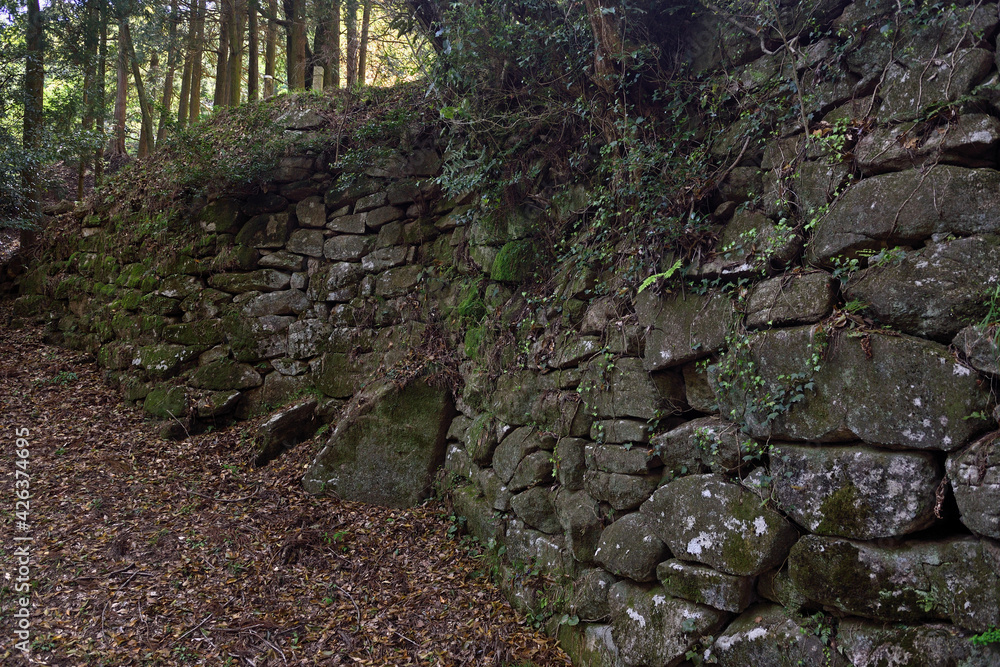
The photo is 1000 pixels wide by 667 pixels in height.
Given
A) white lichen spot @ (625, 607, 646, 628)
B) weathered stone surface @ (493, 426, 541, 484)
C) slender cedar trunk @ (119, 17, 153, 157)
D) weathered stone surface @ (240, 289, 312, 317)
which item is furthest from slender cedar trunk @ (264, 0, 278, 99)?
white lichen spot @ (625, 607, 646, 628)

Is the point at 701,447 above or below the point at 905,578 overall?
above

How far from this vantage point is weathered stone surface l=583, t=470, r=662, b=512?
149 inches

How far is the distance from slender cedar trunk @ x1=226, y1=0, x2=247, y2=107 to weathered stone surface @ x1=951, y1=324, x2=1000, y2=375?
395 inches

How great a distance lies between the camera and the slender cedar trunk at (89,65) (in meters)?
9.35

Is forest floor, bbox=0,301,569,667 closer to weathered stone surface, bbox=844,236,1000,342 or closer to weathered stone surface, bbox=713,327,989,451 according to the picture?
weathered stone surface, bbox=713,327,989,451

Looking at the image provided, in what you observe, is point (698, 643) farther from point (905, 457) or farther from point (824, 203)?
point (824, 203)

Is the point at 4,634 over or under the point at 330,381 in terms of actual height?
under

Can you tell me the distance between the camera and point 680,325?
12.3 feet

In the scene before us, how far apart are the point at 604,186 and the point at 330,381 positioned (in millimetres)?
3825

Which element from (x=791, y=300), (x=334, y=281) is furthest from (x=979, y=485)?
(x=334, y=281)

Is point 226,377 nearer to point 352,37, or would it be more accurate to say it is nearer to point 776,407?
point 352,37

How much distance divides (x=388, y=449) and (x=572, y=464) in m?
2.18

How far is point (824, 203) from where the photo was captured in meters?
3.31

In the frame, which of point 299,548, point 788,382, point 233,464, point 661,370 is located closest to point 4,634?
point 299,548
